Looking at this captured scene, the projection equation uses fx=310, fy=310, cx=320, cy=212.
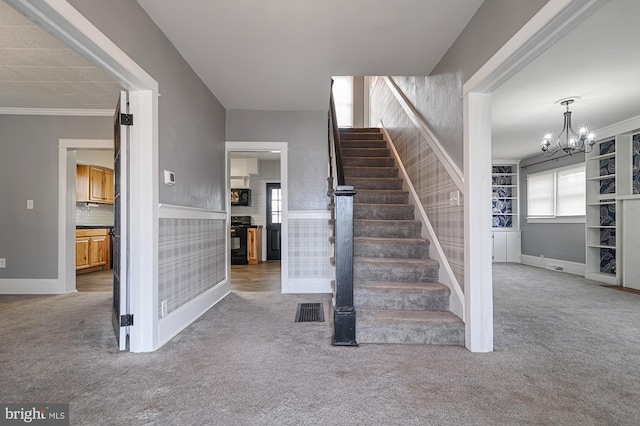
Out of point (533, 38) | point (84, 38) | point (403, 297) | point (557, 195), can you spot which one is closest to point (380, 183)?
point (403, 297)

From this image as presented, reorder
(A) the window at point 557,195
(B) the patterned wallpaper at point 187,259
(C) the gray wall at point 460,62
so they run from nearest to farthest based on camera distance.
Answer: (C) the gray wall at point 460,62
(B) the patterned wallpaper at point 187,259
(A) the window at point 557,195

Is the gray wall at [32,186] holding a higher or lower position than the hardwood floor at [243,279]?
higher

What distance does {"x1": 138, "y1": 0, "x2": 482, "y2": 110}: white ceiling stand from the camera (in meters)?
2.10

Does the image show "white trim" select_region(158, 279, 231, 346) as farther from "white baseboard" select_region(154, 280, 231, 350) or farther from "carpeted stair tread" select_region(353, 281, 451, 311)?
"carpeted stair tread" select_region(353, 281, 451, 311)

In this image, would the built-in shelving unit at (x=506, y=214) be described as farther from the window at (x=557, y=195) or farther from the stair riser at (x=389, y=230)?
the stair riser at (x=389, y=230)

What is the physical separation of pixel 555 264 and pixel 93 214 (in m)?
9.30

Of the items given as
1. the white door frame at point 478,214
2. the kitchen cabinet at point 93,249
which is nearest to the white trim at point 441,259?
the white door frame at point 478,214

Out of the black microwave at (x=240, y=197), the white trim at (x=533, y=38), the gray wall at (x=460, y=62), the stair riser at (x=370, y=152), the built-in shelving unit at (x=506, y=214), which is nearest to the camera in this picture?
the white trim at (x=533, y=38)

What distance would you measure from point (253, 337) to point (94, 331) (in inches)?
55.2

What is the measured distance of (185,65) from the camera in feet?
9.21

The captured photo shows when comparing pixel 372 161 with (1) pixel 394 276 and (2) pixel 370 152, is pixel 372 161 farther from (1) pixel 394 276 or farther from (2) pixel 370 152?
(1) pixel 394 276

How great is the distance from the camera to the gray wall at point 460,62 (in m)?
1.75

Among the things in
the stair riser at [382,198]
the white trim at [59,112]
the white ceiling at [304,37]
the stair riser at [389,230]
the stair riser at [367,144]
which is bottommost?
the stair riser at [389,230]

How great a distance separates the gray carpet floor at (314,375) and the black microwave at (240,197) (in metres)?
4.60
